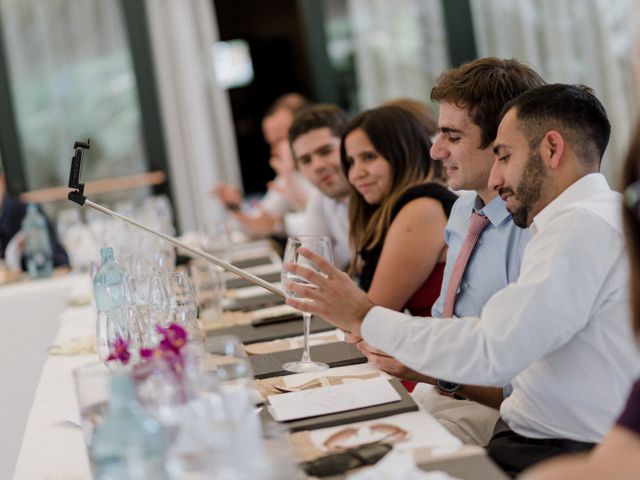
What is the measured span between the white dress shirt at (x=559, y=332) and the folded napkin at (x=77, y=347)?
1.16 meters

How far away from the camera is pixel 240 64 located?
34.6 feet

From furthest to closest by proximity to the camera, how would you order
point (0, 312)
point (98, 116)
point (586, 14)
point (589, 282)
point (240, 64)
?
point (240, 64)
point (98, 116)
point (586, 14)
point (0, 312)
point (589, 282)

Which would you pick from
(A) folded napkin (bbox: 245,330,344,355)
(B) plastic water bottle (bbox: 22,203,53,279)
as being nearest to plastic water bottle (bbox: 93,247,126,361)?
(A) folded napkin (bbox: 245,330,344,355)

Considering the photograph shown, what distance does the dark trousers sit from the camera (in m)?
1.69

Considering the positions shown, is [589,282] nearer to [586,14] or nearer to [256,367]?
[256,367]

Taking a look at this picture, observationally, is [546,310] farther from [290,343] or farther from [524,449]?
[290,343]

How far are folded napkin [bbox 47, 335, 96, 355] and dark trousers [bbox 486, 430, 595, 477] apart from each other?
1.27 m

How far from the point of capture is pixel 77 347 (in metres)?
2.65


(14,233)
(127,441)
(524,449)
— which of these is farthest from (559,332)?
(14,233)

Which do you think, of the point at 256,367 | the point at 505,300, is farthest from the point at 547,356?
the point at 256,367

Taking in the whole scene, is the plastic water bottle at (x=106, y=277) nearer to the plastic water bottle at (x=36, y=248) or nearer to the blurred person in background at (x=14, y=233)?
the plastic water bottle at (x=36, y=248)

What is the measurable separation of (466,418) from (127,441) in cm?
104

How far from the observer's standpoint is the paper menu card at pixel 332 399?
1.64 metres

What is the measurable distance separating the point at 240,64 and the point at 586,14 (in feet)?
18.2
